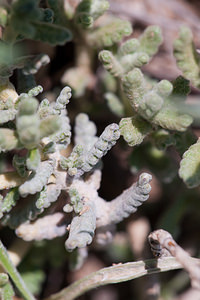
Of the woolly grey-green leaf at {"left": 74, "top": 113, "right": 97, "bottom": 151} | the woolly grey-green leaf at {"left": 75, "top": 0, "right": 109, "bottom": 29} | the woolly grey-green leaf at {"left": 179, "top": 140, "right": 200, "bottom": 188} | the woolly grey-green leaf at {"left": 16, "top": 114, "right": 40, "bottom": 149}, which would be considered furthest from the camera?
the woolly grey-green leaf at {"left": 74, "top": 113, "right": 97, "bottom": 151}

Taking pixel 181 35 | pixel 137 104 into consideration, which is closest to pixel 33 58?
pixel 137 104

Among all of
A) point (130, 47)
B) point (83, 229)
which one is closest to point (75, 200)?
point (83, 229)

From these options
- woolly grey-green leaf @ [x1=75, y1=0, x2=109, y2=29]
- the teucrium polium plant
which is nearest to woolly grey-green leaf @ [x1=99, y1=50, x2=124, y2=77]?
the teucrium polium plant

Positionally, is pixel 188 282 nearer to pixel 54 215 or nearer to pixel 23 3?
pixel 54 215

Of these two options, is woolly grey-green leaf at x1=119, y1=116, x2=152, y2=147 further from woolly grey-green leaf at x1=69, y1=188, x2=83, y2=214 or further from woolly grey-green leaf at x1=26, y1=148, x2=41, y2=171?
woolly grey-green leaf at x1=26, y1=148, x2=41, y2=171

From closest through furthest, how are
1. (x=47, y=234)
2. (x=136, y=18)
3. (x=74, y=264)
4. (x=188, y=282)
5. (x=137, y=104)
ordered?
(x=137, y=104)
(x=47, y=234)
(x=74, y=264)
(x=188, y=282)
(x=136, y=18)

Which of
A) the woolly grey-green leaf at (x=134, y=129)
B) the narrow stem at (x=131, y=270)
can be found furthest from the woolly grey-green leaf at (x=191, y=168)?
the narrow stem at (x=131, y=270)

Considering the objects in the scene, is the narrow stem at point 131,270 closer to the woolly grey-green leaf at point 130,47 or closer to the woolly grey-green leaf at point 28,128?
the woolly grey-green leaf at point 28,128
